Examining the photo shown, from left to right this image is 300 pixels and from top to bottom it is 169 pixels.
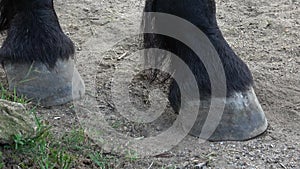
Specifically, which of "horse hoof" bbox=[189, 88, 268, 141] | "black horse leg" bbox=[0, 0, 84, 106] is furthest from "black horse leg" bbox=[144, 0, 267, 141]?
"black horse leg" bbox=[0, 0, 84, 106]

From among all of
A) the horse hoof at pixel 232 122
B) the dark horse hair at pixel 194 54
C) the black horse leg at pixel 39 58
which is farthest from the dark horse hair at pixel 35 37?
the horse hoof at pixel 232 122

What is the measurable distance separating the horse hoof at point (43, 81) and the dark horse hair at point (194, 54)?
0.34 m

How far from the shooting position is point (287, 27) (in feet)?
10.6

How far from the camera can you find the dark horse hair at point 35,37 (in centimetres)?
241

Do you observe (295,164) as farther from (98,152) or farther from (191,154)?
(98,152)

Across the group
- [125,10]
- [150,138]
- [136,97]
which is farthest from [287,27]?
[150,138]

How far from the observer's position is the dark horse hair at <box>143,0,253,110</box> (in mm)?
2305

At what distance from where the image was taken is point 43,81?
240 cm

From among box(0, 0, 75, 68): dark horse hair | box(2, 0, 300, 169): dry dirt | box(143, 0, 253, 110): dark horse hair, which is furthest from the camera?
box(0, 0, 75, 68): dark horse hair

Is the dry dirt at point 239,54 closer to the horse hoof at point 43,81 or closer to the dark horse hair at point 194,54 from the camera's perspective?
the horse hoof at point 43,81

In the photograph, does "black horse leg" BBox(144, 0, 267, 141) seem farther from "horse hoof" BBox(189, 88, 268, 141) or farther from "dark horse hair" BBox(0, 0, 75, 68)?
"dark horse hair" BBox(0, 0, 75, 68)

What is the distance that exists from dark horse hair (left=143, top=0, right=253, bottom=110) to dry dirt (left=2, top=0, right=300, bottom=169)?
0.57 ft

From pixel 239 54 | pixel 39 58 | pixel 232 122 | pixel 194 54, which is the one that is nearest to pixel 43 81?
pixel 39 58

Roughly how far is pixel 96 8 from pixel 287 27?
0.92m
